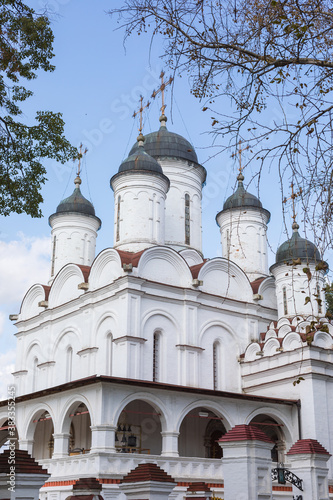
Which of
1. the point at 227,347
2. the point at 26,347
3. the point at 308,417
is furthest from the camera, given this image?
the point at 26,347

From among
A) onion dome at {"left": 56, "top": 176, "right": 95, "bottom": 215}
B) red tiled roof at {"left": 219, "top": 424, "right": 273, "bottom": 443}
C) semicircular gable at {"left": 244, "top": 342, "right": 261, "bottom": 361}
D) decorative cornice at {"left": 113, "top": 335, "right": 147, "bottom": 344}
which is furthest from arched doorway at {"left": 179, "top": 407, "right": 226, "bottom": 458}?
onion dome at {"left": 56, "top": 176, "right": 95, "bottom": 215}

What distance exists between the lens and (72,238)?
2516 cm

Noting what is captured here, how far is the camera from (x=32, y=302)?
957 inches

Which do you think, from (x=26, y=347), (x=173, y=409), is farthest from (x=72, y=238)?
(x=173, y=409)

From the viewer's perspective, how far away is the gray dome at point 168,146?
2541 cm

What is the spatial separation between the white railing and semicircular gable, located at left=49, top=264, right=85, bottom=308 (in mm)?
7160

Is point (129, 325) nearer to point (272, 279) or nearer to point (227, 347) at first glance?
point (227, 347)

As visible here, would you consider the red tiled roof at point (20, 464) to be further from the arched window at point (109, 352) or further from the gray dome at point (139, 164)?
the gray dome at point (139, 164)

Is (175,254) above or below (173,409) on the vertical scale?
above

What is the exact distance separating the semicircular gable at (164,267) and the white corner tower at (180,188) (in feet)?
9.38

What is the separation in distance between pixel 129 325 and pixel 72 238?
737 centimetres

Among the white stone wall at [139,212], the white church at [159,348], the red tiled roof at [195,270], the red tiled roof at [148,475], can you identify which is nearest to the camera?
the red tiled roof at [148,475]

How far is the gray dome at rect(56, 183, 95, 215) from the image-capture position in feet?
83.8

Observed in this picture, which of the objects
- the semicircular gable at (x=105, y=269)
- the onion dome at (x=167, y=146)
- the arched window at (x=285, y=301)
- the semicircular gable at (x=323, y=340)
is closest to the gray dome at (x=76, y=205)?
the onion dome at (x=167, y=146)
